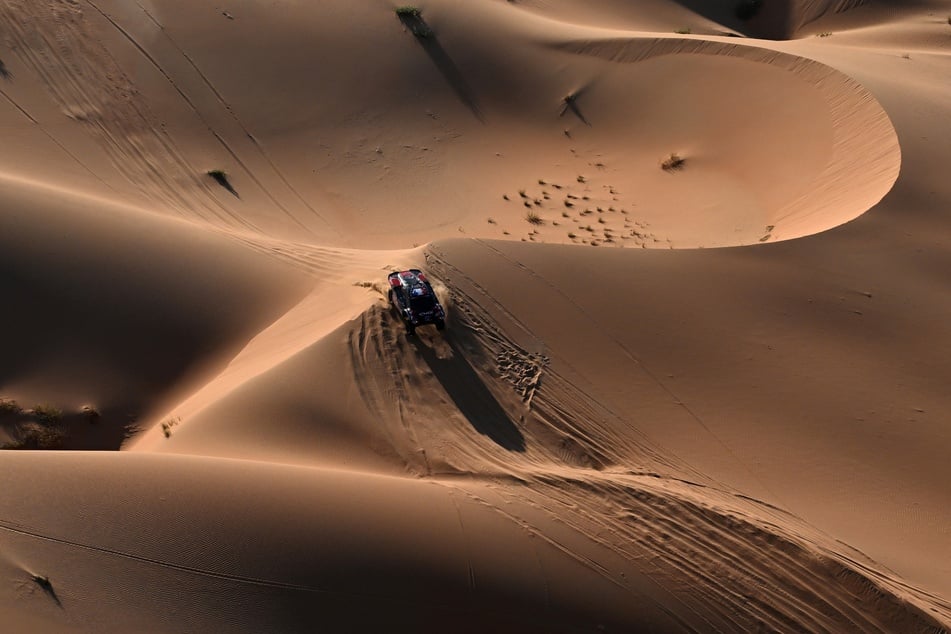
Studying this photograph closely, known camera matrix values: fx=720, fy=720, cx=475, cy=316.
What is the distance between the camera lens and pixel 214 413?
31.3 feet

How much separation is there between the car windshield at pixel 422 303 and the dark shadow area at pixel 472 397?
0.50 meters

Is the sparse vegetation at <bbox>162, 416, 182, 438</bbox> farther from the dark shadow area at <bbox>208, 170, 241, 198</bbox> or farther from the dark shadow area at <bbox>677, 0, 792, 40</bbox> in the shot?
the dark shadow area at <bbox>677, 0, 792, 40</bbox>

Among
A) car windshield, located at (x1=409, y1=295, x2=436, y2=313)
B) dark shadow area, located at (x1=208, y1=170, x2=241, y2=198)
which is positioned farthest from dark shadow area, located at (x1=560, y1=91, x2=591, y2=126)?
car windshield, located at (x1=409, y1=295, x2=436, y2=313)

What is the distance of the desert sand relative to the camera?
24.2 ft

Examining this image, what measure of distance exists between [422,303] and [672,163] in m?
8.73

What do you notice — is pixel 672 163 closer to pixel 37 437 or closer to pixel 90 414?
pixel 90 414

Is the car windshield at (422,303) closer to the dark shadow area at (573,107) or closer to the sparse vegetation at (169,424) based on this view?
the sparse vegetation at (169,424)

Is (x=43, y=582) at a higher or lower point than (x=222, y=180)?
lower

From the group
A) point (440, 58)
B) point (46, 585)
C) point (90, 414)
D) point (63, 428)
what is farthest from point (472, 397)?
point (440, 58)

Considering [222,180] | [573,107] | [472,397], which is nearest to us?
[472,397]

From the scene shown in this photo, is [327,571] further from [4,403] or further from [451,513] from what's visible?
[4,403]

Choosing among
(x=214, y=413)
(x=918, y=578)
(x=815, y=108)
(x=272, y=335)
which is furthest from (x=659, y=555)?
(x=815, y=108)

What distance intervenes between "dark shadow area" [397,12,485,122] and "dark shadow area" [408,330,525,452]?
9665 millimetres

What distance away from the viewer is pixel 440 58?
19188 mm
